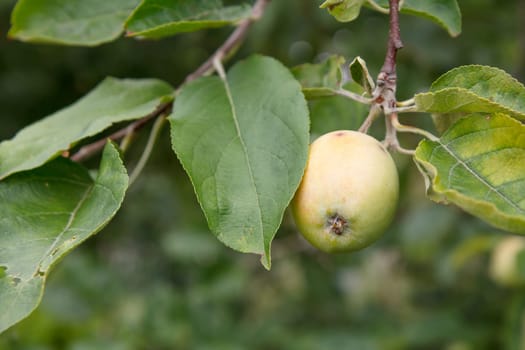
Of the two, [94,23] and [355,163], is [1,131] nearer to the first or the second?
[94,23]

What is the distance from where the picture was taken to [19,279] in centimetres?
101

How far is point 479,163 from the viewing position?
1.02 m

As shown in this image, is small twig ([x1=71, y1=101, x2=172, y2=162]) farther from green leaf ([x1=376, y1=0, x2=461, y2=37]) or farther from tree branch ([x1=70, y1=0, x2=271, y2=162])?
green leaf ([x1=376, y1=0, x2=461, y2=37])

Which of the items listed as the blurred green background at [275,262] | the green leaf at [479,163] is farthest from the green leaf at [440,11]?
the blurred green background at [275,262]

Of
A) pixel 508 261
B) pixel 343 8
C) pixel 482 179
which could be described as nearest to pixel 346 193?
pixel 482 179

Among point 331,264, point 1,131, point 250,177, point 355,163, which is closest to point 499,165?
point 355,163

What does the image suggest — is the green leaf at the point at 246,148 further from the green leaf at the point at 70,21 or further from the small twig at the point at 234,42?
the green leaf at the point at 70,21

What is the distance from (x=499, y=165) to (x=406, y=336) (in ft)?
7.45

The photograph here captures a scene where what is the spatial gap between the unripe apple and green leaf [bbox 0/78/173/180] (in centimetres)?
167

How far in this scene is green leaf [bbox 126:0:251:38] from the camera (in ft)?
4.16

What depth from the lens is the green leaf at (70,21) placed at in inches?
59.9

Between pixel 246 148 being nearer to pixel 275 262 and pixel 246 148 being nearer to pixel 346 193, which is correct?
pixel 346 193

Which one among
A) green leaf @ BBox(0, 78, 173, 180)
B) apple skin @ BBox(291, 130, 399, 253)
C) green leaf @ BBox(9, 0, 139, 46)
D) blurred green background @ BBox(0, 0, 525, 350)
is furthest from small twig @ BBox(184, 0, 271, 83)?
blurred green background @ BBox(0, 0, 525, 350)

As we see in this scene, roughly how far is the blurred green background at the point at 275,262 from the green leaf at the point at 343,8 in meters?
1.80
